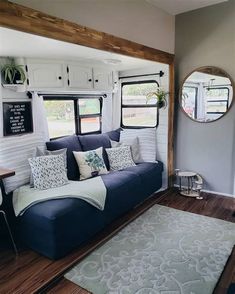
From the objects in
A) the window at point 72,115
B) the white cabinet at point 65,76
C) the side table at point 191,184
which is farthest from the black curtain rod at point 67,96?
the side table at point 191,184

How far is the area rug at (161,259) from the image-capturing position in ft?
6.39

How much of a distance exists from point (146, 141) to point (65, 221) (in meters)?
2.08

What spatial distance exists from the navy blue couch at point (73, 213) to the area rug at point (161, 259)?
238 mm

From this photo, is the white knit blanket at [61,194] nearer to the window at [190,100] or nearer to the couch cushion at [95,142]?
the couch cushion at [95,142]

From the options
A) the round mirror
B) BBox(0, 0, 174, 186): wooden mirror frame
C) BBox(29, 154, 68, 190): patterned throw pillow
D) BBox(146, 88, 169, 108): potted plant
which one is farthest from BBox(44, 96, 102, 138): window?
the round mirror

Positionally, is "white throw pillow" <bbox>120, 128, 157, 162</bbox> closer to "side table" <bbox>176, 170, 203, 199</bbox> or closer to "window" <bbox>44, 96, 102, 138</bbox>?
"side table" <bbox>176, 170, 203, 199</bbox>

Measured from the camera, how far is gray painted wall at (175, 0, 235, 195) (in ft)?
11.3

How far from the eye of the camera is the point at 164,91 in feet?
12.7

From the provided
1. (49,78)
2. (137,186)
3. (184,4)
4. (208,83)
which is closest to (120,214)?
(137,186)

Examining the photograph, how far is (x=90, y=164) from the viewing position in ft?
10.8

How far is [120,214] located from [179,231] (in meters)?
0.75

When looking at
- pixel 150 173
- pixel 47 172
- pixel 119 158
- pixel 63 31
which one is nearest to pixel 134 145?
pixel 119 158

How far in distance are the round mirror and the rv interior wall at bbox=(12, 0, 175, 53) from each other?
61 centimetres

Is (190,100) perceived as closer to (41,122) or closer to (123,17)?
(123,17)
